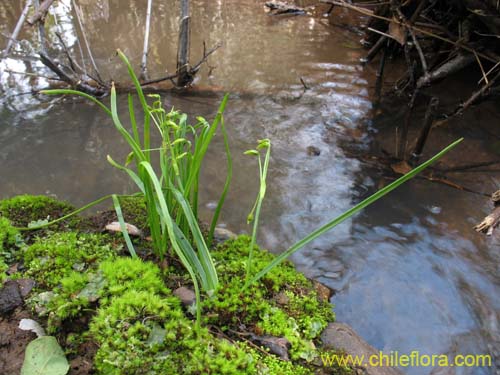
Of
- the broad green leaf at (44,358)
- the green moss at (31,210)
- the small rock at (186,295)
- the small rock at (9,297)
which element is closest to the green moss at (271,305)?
the small rock at (186,295)

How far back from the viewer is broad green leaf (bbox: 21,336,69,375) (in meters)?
1.55

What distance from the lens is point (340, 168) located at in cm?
421

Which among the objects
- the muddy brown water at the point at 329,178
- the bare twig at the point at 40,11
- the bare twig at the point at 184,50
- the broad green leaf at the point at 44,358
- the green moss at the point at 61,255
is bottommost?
the muddy brown water at the point at 329,178

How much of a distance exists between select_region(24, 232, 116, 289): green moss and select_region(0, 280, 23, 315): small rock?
110 millimetres

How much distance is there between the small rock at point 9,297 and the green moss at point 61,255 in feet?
0.36

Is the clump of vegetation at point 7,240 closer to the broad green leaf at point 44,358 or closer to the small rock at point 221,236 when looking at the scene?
the broad green leaf at point 44,358

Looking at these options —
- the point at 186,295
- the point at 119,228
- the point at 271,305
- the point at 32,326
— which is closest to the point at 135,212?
the point at 119,228

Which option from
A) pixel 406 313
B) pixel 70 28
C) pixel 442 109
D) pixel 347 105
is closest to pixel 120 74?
pixel 70 28

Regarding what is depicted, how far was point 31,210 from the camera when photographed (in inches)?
100

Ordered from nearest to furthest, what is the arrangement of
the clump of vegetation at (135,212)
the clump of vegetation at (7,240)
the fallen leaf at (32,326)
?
1. the fallen leaf at (32,326)
2. the clump of vegetation at (7,240)
3. the clump of vegetation at (135,212)

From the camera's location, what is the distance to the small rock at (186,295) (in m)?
1.95

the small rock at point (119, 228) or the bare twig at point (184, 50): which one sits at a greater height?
the bare twig at point (184, 50)

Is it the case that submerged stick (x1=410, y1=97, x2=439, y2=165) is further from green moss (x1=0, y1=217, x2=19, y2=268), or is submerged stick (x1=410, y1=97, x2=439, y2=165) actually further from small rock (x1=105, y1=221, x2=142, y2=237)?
green moss (x1=0, y1=217, x2=19, y2=268)

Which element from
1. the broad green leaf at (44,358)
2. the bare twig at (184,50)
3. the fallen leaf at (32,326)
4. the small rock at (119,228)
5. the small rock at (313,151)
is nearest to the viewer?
the broad green leaf at (44,358)
